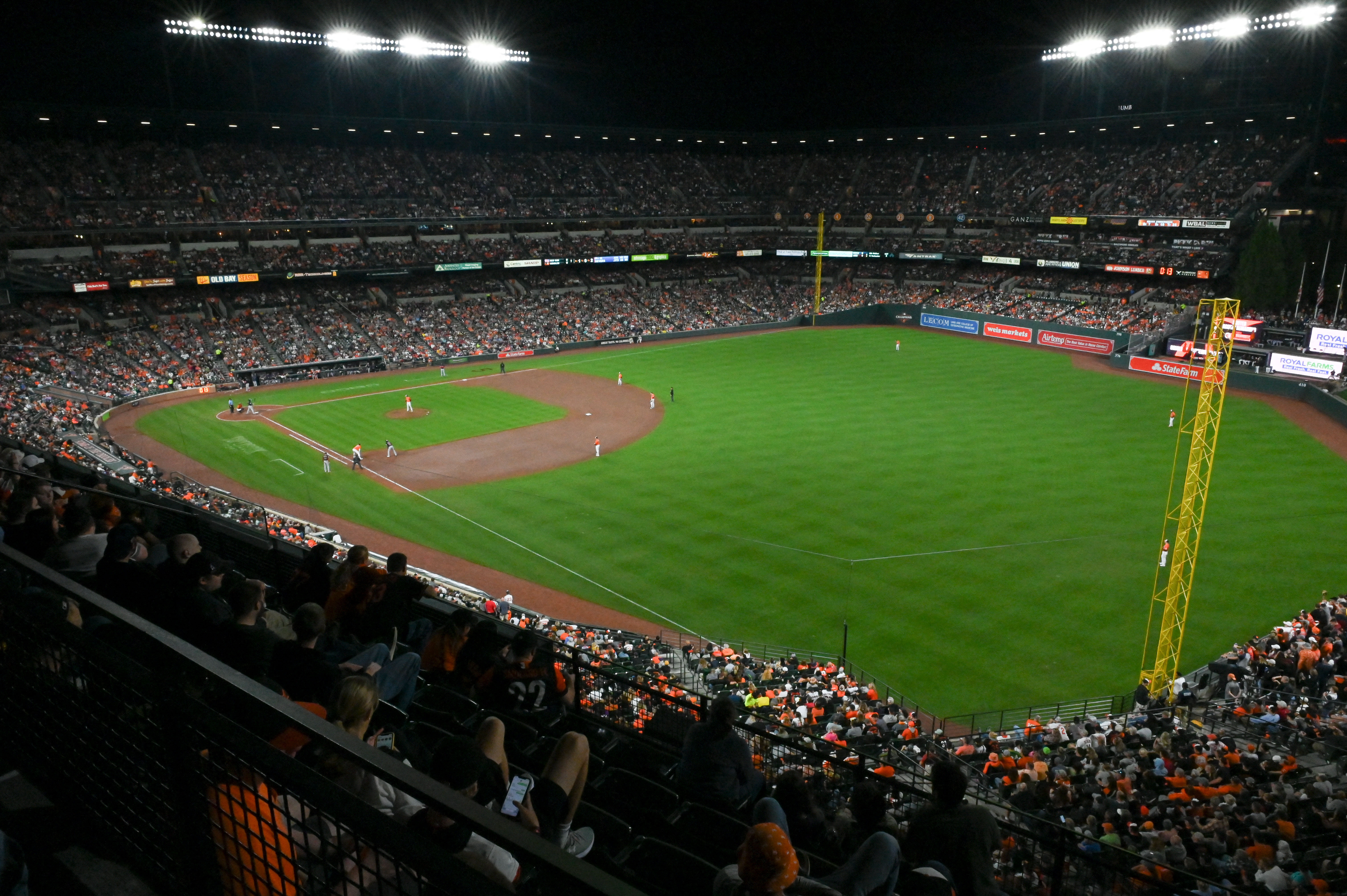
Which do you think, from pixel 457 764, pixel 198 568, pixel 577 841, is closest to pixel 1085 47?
pixel 198 568

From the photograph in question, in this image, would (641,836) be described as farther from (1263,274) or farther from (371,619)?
(1263,274)

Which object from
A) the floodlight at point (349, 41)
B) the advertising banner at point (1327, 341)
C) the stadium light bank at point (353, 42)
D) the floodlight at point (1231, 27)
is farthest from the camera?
the floodlight at point (349, 41)

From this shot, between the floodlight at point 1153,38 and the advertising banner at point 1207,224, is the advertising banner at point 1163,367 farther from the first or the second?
the floodlight at point 1153,38

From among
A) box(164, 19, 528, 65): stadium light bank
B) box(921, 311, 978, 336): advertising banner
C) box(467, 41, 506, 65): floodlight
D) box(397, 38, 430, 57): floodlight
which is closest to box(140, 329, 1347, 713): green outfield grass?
box(921, 311, 978, 336): advertising banner

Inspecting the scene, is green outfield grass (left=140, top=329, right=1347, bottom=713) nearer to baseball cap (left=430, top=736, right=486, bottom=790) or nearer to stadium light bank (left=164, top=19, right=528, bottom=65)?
baseball cap (left=430, top=736, right=486, bottom=790)

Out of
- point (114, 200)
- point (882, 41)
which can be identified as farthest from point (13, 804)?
point (882, 41)

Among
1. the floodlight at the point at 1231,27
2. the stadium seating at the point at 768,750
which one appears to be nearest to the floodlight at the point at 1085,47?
the floodlight at the point at 1231,27
